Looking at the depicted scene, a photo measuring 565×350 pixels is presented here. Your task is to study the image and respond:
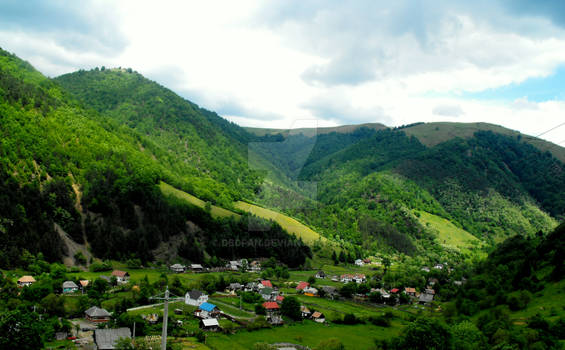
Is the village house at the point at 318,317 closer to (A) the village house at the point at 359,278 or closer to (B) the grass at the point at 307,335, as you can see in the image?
(B) the grass at the point at 307,335

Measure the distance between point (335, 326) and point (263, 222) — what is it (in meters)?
55.6

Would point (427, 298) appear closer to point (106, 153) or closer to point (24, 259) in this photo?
point (24, 259)

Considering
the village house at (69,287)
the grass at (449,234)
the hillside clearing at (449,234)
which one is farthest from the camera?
the hillside clearing at (449,234)

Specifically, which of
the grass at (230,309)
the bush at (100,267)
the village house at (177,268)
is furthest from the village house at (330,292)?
the bush at (100,267)

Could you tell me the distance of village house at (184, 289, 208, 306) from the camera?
49.9 metres

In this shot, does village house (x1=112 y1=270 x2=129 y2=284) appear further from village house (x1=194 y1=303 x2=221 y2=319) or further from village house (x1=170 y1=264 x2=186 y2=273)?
village house (x1=194 y1=303 x2=221 y2=319)

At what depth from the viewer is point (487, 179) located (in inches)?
7795

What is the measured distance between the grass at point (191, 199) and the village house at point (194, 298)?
4483cm

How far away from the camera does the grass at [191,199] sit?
97375 millimetres

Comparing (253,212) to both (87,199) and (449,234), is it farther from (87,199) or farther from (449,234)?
(449,234)

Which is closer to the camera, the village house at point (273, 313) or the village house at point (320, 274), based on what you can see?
the village house at point (273, 313)

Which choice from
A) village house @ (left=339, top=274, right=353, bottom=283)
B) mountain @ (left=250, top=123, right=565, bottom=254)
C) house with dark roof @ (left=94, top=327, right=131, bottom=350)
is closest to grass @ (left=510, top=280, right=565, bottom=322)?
house with dark roof @ (left=94, top=327, right=131, bottom=350)

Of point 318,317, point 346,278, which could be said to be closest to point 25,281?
point 318,317

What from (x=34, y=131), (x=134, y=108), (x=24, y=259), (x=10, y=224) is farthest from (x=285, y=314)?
(x=134, y=108)
